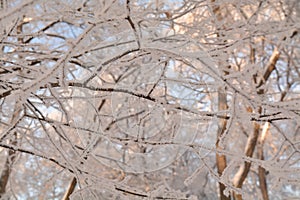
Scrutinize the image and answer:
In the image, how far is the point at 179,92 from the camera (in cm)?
162

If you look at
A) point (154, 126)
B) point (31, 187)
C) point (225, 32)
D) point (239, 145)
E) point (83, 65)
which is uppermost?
point (225, 32)

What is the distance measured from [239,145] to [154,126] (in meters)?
5.68

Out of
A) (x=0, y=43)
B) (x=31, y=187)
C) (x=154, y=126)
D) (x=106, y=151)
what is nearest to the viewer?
(x=0, y=43)

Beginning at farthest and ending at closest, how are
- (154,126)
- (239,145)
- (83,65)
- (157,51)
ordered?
1. (239,145)
2. (154,126)
3. (83,65)
4. (157,51)

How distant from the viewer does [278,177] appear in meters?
1.65

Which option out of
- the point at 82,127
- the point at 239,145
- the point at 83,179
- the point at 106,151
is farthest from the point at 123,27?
the point at 239,145

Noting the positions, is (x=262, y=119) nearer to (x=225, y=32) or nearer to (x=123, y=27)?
(x=225, y=32)

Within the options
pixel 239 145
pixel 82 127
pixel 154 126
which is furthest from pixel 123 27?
pixel 239 145

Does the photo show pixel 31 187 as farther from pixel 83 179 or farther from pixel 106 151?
pixel 83 179

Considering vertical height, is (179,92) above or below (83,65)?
below

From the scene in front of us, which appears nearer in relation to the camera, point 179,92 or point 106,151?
point 179,92

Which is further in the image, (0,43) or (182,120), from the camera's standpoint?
(182,120)

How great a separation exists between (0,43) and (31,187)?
526cm

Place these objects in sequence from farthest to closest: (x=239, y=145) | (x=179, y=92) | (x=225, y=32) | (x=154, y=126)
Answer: (x=239, y=145)
(x=225, y=32)
(x=154, y=126)
(x=179, y=92)
